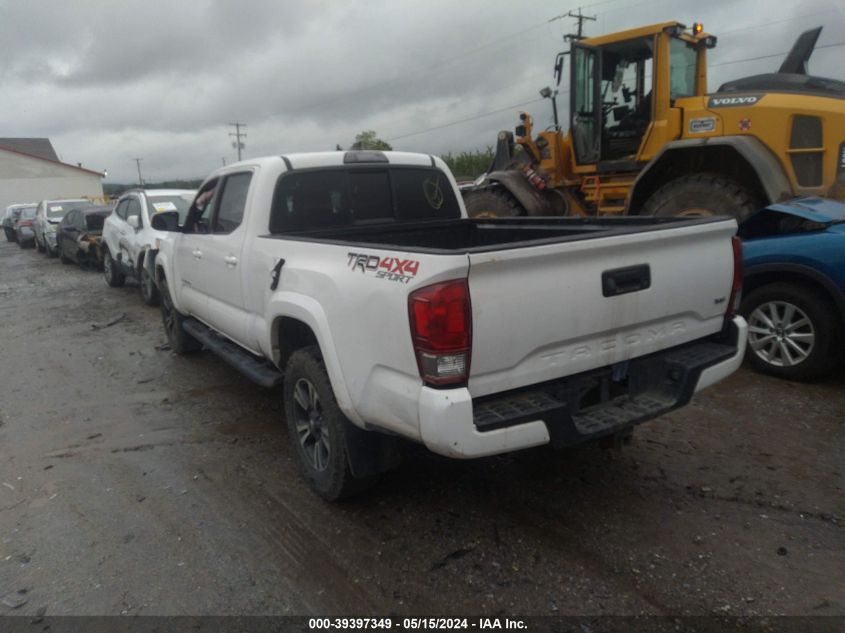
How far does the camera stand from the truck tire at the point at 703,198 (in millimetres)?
7000

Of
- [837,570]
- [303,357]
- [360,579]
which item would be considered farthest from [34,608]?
[837,570]

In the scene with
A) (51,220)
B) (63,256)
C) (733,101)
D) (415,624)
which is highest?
(733,101)

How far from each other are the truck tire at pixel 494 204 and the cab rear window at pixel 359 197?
15.1ft

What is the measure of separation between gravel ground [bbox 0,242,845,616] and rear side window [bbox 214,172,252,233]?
1.59m

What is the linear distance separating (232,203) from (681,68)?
648 centimetres

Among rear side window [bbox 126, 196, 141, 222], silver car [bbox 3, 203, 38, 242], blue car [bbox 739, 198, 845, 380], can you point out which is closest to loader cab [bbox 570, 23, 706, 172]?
blue car [bbox 739, 198, 845, 380]

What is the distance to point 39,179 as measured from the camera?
5181 centimetres

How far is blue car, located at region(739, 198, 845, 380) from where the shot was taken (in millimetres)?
4871

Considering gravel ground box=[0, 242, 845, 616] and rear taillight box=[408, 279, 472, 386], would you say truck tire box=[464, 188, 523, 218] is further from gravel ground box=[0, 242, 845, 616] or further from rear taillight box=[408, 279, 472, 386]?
rear taillight box=[408, 279, 472, 386]

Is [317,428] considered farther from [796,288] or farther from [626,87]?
[626,87]

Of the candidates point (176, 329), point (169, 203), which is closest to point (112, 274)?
point (169, 203)

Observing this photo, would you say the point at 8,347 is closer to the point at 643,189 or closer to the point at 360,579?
the point at 360,579

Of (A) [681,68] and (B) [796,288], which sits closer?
(B) [796,288]

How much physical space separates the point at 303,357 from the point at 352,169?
1710mm
